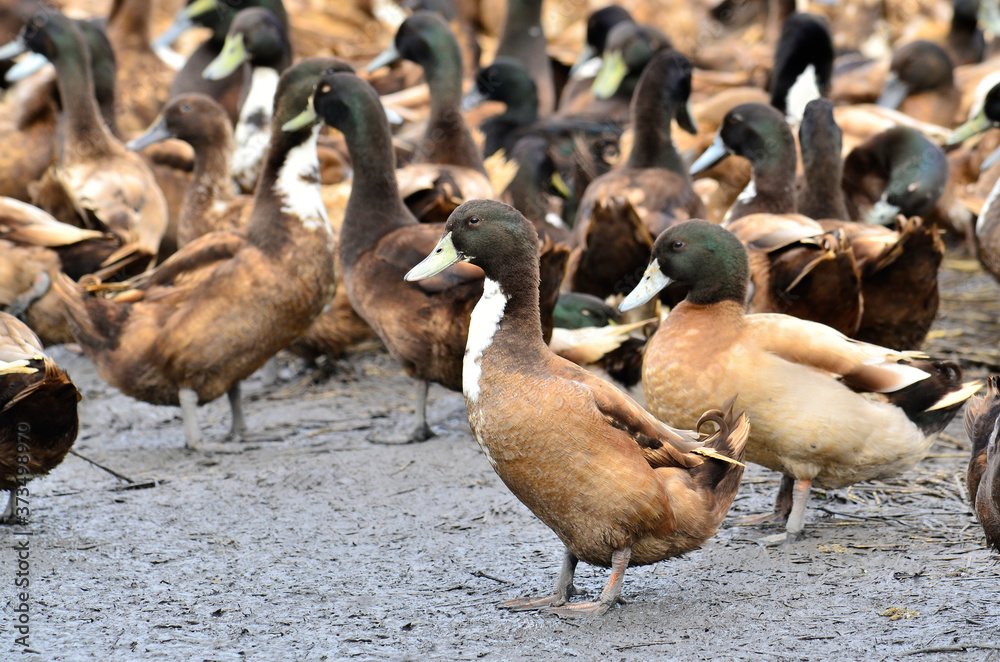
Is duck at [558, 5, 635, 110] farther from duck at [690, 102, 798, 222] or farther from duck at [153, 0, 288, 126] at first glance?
duck at [690, 102, 798, 222]

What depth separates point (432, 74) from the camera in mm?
7980

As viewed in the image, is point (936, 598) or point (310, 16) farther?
point (310, 16)

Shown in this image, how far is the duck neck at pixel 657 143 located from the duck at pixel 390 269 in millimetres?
1869

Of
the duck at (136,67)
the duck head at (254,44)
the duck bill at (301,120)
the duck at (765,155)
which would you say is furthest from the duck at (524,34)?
the duck bill at (301,120)

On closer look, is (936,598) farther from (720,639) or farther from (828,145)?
(828,145)

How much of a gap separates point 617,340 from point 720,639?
101 inches

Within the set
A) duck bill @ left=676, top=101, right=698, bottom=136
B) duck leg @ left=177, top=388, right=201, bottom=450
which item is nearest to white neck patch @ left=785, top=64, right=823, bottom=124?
duck bill @ left=676, top=101, right=698, bottom=136

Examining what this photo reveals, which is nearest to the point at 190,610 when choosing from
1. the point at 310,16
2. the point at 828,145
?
the point at 828,145

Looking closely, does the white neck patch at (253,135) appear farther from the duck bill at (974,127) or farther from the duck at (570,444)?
the duck bill at (974,127)

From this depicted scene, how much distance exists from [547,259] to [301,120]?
1811 millimetres

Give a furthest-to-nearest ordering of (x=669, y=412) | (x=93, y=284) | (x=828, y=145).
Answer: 1. (x=828, y=145)
2. (x=93, y=284)
3. (x=669, y=412)

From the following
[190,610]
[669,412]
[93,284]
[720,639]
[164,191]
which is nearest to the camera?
[720,639]

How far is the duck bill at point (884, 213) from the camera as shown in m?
7.05

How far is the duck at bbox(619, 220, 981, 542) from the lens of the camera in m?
4.31
